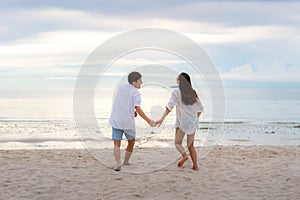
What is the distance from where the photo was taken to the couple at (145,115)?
8109 mm

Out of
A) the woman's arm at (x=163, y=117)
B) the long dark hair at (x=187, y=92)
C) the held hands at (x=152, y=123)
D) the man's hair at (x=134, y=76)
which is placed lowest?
the held hands at (x=152, y=123)

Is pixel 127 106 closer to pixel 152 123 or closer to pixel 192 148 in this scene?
pixel 152 123

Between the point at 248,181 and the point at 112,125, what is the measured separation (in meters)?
2.61

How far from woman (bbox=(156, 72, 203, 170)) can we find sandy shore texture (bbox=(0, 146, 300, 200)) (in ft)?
2.52

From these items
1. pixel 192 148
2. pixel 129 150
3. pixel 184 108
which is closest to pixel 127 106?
pixel 184 108

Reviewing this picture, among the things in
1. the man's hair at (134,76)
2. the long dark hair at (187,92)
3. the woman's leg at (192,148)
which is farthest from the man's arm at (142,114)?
the woman's leg at (192,148)

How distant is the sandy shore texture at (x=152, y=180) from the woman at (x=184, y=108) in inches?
30.2

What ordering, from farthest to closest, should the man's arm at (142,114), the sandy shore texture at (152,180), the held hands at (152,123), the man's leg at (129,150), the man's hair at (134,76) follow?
the man's leg at (129,150)
the held hands at (152,123)
the man's arm at (142,114)
the man's hair at (134,76)
the sandy shore texture at (152,180)

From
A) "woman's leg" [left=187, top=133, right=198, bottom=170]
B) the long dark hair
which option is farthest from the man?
"woman's leg" [left=187, top=133, right=198, bottom=170]

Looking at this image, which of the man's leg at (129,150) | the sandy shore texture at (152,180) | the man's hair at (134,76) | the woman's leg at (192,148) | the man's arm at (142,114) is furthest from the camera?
the man's leg at (129,150)

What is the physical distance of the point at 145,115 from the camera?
8078mm

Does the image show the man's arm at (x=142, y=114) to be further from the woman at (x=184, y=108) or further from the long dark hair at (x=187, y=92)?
the long dark hair at (x=187, y=92)

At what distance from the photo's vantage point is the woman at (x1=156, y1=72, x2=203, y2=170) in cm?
813

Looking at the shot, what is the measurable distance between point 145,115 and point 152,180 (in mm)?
1136
